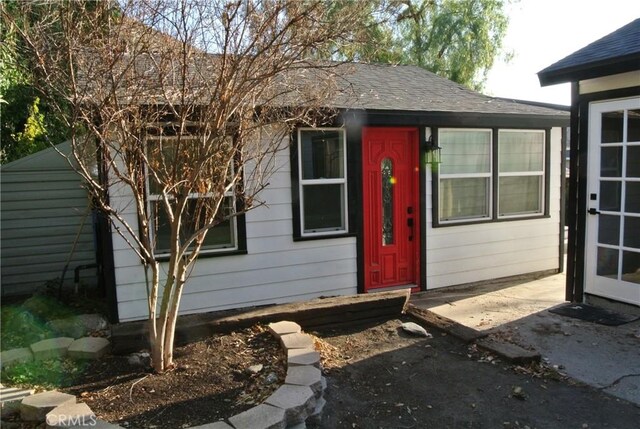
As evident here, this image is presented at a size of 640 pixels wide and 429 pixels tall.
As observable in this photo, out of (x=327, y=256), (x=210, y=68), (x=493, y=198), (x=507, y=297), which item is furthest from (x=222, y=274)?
(x=493, y=198)

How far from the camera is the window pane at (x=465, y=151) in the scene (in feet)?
22.5

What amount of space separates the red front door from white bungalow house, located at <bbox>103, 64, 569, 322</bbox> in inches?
0.6

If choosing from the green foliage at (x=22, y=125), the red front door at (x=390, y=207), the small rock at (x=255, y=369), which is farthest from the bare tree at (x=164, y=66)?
the green foliage at (x=22, y=125)

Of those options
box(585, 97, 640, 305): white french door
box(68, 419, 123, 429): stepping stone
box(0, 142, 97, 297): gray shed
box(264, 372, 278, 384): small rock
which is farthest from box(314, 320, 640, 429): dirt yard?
box(0, 142, 97, 297): gray shed

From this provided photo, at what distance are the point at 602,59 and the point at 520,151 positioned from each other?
8.06 feet

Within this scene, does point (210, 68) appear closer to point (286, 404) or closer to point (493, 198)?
point (286, 404)

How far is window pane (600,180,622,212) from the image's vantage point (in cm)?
536

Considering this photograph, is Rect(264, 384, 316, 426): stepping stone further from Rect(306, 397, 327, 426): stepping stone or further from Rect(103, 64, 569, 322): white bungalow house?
Rect(103, 64, 569, 322): white bungalow house

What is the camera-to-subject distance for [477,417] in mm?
3293

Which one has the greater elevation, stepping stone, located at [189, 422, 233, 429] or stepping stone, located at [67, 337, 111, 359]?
stepping stone, located at [67, 337, 111, 359]

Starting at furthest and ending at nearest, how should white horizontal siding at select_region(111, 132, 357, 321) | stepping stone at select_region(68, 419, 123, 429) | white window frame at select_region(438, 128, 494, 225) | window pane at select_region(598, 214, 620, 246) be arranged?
white window frame at select_region(438, 128, 494, 225), window pane at select_region(598, 214, 620, 246), white horizontal siding at select_region(111, 132, 357, 321), stepping stone at select_region(68, 419, 123, 429)

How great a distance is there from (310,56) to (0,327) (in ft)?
14.2

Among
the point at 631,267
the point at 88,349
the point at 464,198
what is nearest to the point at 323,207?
the point at 464,198

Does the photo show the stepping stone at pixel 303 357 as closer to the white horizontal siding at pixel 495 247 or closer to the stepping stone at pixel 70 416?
the stepping stone at pixel 70 416
